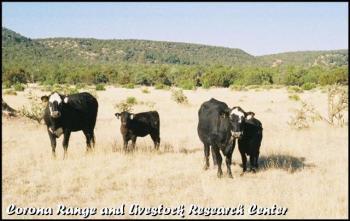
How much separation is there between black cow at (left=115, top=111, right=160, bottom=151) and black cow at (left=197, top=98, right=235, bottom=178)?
262 centimetres

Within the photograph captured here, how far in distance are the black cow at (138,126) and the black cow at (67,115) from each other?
1123 millimetres

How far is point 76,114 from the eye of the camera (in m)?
12.7

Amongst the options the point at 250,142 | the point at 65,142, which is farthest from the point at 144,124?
the point at 250,142

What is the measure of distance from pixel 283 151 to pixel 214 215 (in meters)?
6.22

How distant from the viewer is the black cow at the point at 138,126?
12555 mm

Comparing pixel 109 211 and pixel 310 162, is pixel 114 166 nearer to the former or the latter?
pixel 109 211

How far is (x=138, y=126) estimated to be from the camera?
12898 mm

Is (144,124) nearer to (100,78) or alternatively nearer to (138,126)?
(138,126)

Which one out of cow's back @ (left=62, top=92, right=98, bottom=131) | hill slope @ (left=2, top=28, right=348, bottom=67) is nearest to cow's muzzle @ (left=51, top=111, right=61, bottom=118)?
cow's back @ (left=62, top=92, right=98, bottom=131)

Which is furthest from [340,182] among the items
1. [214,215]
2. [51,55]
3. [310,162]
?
[51,55]

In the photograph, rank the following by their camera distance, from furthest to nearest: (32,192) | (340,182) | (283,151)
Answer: (283,151), (340,182), (32,192)

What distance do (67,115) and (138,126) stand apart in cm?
207

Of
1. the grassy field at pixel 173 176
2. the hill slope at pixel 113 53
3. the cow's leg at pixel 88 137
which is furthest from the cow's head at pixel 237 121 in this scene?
the hill slope at pixel 113 53

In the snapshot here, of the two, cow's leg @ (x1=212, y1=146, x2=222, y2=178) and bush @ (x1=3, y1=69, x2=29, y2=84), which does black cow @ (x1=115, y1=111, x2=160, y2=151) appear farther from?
bush @ (x1=3, y1=69, x2=29, y2=84)
